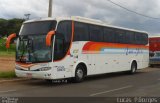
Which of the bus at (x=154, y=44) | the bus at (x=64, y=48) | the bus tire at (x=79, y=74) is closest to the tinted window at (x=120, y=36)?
the bus at (x=64, y=48)

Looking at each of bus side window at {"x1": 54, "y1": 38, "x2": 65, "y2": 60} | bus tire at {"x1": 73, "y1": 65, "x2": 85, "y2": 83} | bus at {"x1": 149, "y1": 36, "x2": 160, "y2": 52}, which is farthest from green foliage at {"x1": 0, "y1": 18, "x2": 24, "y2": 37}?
bus side window at {"x1": 54, "y1": 38, "x2": 65, "y2": 60}

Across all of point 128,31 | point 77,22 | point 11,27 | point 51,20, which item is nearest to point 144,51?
point 128,31

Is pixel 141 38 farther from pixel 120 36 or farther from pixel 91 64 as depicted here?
pixel 91 64

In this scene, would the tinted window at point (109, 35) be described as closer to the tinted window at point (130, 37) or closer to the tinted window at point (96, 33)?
the tinted window at point (96, 33)

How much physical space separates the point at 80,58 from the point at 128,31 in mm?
7087

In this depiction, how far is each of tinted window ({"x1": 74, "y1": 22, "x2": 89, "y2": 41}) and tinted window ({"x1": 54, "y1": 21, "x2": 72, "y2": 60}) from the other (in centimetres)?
65

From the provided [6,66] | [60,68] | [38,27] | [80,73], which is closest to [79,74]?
[80,73]

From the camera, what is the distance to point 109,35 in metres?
21.8

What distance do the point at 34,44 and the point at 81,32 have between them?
9.82 feet

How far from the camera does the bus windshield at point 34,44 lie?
16.6 m

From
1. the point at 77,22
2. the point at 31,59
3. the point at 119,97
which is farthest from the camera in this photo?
the point at 77,22

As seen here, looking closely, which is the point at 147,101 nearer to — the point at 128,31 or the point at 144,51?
the point at 128,31

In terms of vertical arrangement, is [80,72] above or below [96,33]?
below

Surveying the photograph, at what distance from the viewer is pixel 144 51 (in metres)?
27.2
